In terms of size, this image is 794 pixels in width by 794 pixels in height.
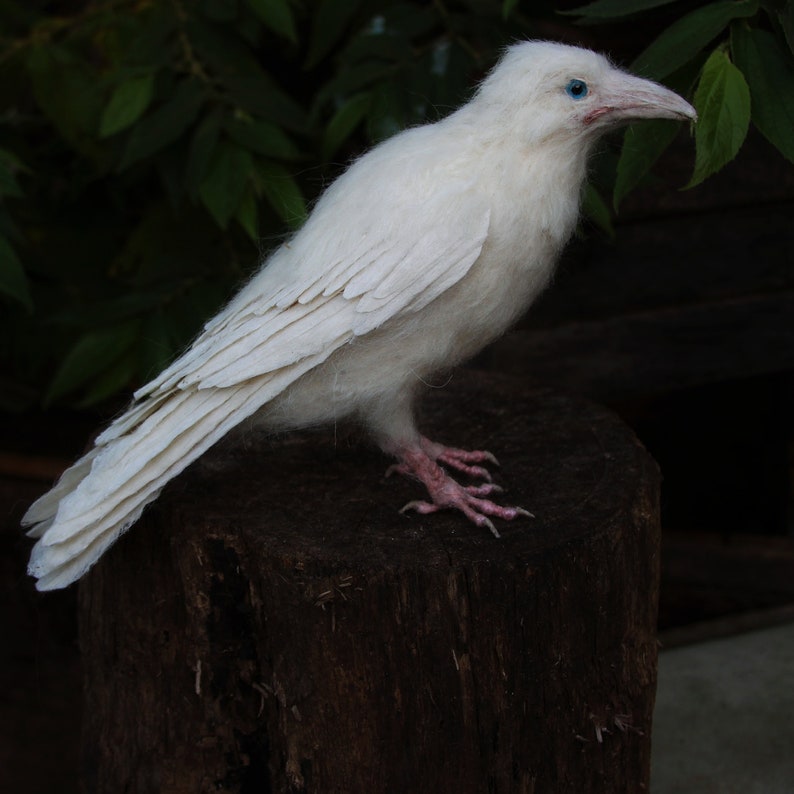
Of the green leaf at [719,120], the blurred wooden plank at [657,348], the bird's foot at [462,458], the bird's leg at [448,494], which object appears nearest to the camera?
the green leaf at [719,120]

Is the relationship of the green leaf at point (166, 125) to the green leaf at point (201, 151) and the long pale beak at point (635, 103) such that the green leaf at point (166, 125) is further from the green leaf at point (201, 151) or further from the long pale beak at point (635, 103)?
the long pale beak at point (635, 103)

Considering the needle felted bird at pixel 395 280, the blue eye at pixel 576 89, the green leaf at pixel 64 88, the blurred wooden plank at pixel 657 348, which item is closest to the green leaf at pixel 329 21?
the green leaf at pixel 64 88

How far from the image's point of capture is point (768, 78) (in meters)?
1.70

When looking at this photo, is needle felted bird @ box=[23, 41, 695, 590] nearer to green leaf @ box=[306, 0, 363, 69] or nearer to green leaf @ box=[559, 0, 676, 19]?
green leaf @ box=[559, 0, 676, 19]

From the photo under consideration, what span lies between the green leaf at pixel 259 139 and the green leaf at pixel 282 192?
Result: 1.5 inches

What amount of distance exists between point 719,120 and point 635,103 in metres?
0.19

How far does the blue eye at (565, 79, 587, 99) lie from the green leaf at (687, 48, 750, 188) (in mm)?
225

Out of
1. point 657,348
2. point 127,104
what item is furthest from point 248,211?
point 657,348

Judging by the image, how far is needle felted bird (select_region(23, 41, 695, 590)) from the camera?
1769 millimetres

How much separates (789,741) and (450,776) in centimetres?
137

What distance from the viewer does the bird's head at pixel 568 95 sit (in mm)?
1782

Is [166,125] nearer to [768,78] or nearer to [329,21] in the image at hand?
[329,21]

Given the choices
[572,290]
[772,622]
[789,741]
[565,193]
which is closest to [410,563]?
[565,193]

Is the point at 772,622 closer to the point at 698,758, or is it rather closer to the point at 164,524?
the point at 698,758
